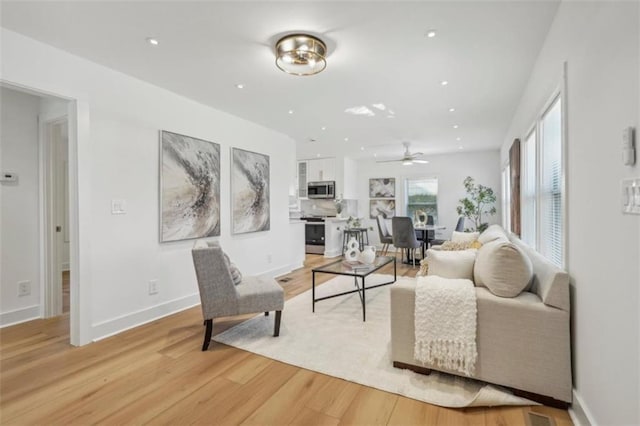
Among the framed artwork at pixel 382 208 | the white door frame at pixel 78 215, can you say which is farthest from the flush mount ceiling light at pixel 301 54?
the framed artwork at pixel 382 208

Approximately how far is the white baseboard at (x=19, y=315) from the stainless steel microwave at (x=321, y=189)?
5758mm

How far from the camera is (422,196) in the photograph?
7988mm

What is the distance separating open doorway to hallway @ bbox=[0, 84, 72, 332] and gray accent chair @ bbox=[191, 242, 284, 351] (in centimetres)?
208

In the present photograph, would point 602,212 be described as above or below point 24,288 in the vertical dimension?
above

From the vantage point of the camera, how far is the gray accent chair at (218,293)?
8.41ft

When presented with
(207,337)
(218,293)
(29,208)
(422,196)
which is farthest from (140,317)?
(422,196)

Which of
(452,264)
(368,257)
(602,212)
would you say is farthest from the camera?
(368,257)

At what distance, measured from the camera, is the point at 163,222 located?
3.34 meters

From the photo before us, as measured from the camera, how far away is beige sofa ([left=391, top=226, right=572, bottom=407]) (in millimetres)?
1781

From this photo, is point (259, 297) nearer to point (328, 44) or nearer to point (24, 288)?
point (328, 44)

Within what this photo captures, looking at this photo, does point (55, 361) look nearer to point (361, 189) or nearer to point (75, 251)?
point (75, 251)

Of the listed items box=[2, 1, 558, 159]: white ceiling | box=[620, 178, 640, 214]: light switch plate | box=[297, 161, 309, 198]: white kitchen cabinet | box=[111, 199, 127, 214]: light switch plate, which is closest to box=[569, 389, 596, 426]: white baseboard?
box=[620, 178, 640, 214]: light switch plate

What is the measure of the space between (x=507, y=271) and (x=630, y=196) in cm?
94

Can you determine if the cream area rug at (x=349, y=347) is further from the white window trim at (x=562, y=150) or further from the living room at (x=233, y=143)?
the white window trim at (x=562, y=150)
